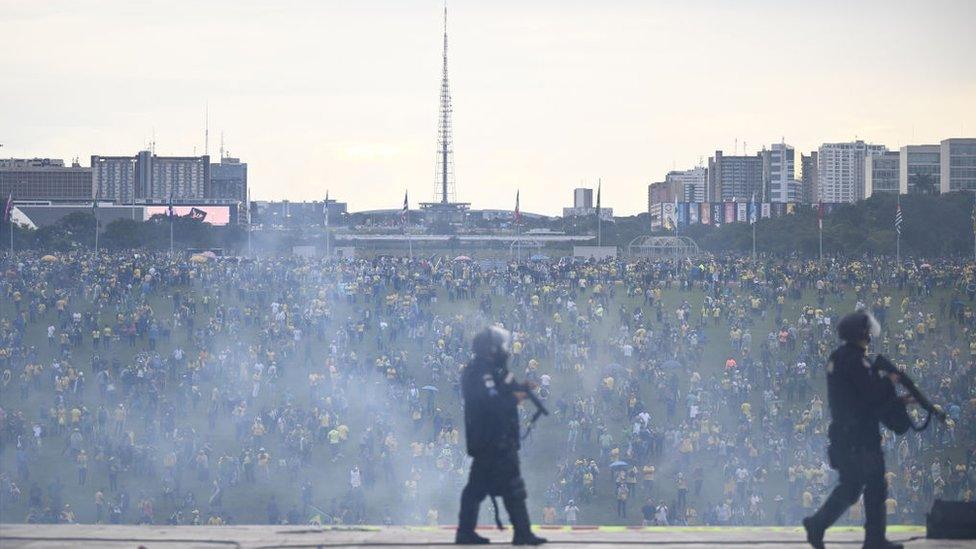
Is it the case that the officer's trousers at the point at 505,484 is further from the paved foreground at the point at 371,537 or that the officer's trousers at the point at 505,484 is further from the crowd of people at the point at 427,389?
the crowd of people at the point at 427,389

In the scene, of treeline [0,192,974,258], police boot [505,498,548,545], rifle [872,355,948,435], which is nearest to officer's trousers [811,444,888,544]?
rifle [872,355,948,435]

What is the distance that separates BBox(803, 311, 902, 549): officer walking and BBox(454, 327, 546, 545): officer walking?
2.02 m

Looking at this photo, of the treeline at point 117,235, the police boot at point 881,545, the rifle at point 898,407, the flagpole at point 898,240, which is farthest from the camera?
the treeline at point 117,235

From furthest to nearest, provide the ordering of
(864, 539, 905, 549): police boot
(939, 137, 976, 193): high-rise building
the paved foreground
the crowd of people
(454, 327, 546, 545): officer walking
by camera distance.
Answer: (939, 137, 976, 193): high-rise building < the crowd of people < the paved foreground < (454, 327, 546, 545): officer walking < (864, 539, 905, 549): police boot

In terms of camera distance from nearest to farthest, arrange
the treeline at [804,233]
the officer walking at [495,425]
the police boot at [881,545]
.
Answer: the police boot at [881,545] → the officer walking at [495,425] → the treeline at [804,233]

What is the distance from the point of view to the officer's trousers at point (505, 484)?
9398 millimetres

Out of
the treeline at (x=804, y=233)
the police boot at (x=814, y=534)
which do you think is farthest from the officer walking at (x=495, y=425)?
the treeline at (x=804, y=233)

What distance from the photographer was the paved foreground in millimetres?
9562

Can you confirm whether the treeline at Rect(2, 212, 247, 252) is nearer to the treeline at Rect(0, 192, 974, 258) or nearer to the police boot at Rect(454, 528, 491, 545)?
the treeline at Rect(0, 192, 974, 258)

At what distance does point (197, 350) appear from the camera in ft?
146

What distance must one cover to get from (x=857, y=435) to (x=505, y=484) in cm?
244

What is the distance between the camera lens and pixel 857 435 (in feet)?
30.0

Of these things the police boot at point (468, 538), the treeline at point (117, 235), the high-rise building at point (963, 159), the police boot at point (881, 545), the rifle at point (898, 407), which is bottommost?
the police boot at point (468, 538)

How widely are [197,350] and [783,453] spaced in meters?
20.5
